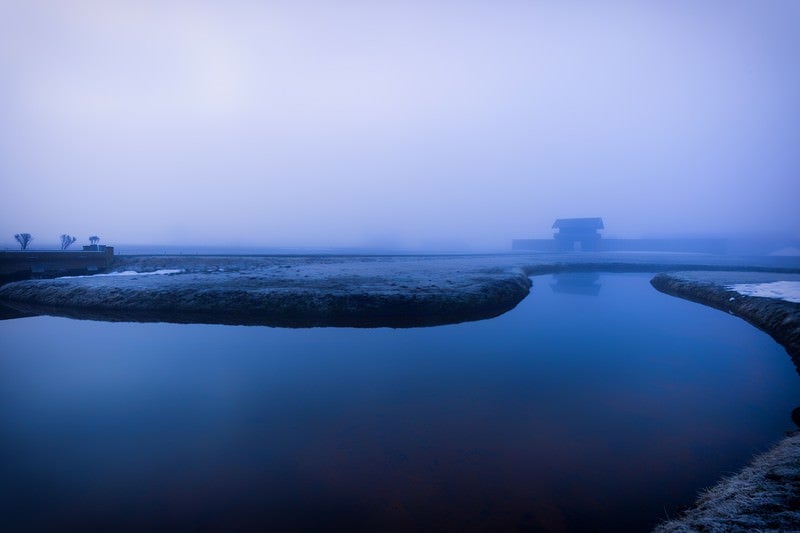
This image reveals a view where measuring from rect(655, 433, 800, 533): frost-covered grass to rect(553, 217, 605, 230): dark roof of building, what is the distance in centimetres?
12550

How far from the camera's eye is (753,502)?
4.68 m

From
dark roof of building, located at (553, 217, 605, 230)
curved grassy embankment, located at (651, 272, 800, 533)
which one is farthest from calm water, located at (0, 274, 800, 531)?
dark roof of building, located at (553, 217, 605, 230)

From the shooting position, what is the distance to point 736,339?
52.9 ft

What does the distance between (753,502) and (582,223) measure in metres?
133

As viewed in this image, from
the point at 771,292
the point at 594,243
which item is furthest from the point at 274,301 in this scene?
the point at 594,243

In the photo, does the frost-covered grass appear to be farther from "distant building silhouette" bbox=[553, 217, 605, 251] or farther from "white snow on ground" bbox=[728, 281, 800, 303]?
"distant building silhouette" bbox=[553, 217, 605, 251]

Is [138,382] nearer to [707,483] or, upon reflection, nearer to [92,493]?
[92,493]

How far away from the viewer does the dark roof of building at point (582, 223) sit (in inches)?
4626

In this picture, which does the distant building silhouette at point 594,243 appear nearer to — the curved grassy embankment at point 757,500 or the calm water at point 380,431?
the calm water at point 380,431

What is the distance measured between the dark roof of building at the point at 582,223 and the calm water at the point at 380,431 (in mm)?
116056

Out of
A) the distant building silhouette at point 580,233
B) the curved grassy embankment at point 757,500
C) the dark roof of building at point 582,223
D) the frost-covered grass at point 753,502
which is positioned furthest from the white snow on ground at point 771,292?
the distant building silhouette at point 580,233

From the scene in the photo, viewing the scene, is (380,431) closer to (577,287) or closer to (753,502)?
(753,502)

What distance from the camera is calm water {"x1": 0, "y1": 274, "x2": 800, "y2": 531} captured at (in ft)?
18.3

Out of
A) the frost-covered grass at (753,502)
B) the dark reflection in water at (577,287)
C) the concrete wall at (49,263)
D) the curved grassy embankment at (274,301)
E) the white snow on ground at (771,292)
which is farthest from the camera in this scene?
the concrete wall at (49,263)
